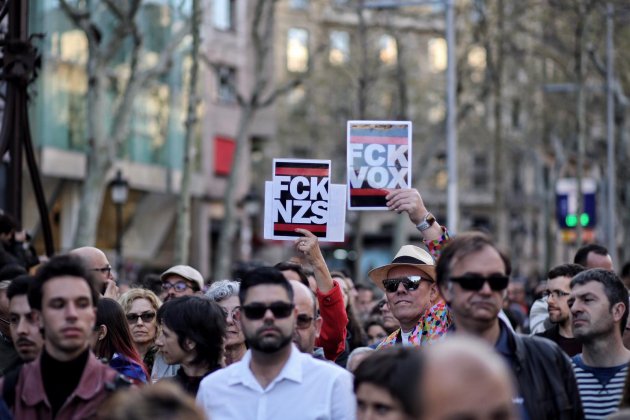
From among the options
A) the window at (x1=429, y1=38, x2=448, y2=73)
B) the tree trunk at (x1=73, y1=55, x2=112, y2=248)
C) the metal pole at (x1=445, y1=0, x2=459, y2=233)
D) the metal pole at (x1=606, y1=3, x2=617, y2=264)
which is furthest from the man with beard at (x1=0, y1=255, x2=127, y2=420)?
the window at (x1=429, y1=38, x2=448, y2=73)

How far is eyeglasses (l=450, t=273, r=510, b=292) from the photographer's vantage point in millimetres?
6152

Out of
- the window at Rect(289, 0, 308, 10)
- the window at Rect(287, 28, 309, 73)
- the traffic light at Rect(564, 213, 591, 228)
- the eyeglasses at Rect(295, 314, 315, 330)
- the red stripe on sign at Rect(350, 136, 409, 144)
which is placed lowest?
the eyeglasses at Rect(295, 314, 315, 330)

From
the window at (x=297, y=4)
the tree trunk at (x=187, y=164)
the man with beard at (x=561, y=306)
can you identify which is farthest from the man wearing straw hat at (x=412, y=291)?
the window at (x=297, y=4)

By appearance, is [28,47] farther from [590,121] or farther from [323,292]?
[590,121]

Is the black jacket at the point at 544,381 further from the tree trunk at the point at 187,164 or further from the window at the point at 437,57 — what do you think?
the window at the point at 437,57

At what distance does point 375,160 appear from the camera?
31.9 feet

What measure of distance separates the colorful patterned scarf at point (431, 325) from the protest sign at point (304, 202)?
3.08 ft

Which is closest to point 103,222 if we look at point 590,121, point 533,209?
point 590,121

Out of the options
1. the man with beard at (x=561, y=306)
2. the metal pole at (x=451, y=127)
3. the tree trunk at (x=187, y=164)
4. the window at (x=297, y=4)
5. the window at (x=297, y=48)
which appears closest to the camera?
the man with beard at (x=561, y=306)

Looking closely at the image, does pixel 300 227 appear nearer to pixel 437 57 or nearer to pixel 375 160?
pixel 375 160

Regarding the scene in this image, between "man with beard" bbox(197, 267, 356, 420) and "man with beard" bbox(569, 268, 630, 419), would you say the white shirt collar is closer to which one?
"man with beard" bbox(197, 267, 356, 420)

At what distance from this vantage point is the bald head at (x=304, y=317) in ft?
26.2

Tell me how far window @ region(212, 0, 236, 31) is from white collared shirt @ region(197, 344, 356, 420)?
36.2 m

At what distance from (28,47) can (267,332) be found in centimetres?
892
